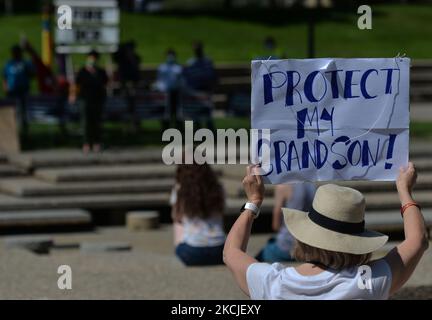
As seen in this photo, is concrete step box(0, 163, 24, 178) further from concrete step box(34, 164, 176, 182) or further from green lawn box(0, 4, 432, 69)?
green lawn box(0, 4, 432, 69)

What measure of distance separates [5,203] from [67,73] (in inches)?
424

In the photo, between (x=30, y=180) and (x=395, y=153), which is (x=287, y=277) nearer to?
(x=395, y=153)

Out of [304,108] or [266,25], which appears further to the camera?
[266,25]

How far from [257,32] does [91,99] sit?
20067 millimetres

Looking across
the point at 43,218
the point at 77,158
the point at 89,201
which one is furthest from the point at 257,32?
the point at 43,218

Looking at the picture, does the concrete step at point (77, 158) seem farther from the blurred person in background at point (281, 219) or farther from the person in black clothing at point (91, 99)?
the blurred person in background at point (281, 219)

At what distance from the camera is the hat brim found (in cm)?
479

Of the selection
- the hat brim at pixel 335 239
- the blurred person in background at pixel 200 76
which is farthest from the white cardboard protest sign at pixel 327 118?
the blurred person in background at pixel 200 76

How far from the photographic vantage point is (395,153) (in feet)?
18.2

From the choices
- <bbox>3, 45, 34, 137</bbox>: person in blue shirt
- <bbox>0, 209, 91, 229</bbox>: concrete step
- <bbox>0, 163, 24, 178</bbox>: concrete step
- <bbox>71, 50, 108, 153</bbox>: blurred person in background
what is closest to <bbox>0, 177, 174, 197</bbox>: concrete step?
<bbox>0, 163, 24, 178</bbox>: concrete step

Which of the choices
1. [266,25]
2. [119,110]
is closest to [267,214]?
[119,110]

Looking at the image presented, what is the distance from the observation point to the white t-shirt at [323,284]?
15.9 feet

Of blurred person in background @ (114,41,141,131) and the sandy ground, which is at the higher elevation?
blurred person in background @ (114,41,141,131)

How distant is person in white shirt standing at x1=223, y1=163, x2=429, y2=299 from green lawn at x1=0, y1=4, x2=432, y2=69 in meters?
27.1
